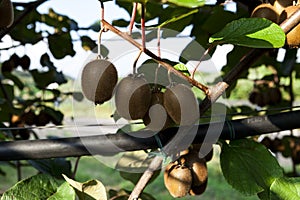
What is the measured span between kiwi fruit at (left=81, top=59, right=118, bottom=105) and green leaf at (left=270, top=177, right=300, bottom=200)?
0.25m

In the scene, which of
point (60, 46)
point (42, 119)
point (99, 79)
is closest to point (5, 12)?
point (99, 79)

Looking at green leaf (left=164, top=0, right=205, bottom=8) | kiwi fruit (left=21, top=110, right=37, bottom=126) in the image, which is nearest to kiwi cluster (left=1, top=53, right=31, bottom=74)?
kiwi fruit (left=21, top=110, right=37, bottom=126)

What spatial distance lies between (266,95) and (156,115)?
1357 millimetres

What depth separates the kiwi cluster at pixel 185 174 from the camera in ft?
2.43

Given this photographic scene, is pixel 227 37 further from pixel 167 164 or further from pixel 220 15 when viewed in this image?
pixel 220 15

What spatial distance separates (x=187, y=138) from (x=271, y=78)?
1.38 m

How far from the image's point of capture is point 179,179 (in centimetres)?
74

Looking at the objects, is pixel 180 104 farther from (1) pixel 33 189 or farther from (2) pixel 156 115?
(1) pixel 33 189

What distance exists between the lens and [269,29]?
594 mm

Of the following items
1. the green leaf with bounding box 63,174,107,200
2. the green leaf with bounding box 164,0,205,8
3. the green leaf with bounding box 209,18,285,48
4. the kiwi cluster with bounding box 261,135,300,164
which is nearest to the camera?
the green leaf with bounding box 164,0,205,8

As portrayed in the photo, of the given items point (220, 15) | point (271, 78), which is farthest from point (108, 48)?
point (271, 78)

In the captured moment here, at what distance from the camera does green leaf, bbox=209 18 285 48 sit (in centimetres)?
58

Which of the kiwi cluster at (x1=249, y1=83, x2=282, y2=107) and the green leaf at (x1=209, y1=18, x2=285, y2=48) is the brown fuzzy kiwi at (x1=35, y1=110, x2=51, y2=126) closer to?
the kiwi cluster at (x1=249, y1=83, x2=282, y2=107)

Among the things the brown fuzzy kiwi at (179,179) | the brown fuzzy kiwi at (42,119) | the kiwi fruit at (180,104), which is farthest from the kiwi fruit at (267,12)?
the brown fuzzy kiwi at (42,119)
